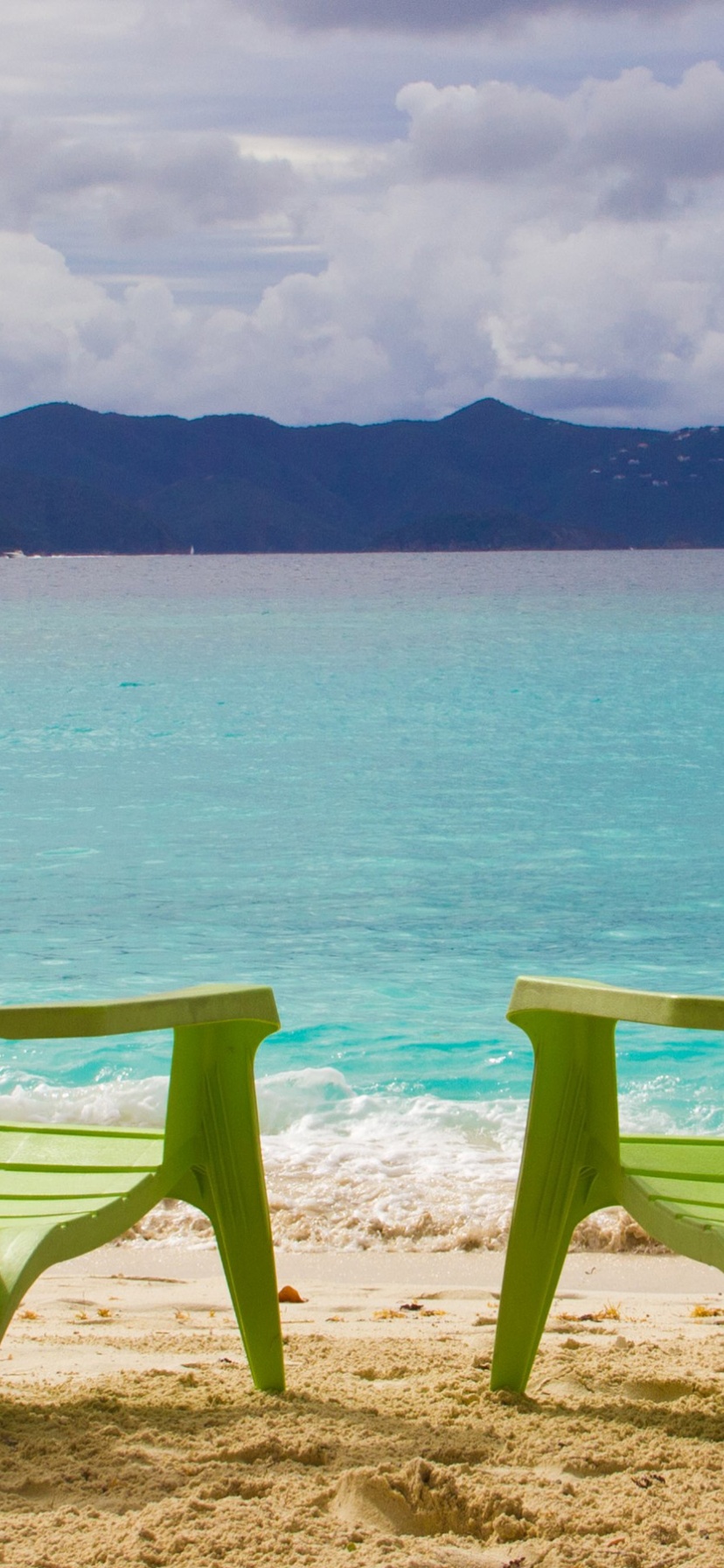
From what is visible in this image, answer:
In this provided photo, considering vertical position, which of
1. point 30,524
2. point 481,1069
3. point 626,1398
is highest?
point 30,524

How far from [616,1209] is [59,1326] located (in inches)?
70.8

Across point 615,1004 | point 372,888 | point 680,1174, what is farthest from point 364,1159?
point 372,888

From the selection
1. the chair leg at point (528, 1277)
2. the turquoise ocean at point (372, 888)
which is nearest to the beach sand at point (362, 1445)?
the chair leg at point (528, 1277)

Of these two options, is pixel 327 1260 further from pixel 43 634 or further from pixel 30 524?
pixel 30 524

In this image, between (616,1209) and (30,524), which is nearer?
(616,1209)

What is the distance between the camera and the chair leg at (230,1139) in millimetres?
2277

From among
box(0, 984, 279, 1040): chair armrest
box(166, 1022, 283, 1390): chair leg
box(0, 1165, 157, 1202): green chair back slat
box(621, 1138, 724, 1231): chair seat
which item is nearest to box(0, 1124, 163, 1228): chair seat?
box(0, 1165, 157, 1202): green chair back slat

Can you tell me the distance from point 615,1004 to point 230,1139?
627 mm

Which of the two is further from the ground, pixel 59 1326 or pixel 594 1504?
pixel 594 1504

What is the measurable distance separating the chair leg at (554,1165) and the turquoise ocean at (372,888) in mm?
1837

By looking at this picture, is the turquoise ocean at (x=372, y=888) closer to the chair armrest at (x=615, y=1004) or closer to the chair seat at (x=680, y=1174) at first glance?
the chair seat at (x=680, y=1174)

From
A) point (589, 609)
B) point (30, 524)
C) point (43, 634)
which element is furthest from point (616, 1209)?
point (30, 524)

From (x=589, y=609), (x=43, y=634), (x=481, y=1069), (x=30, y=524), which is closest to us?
(x=481, y=1069)

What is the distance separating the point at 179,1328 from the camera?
2.96 m
